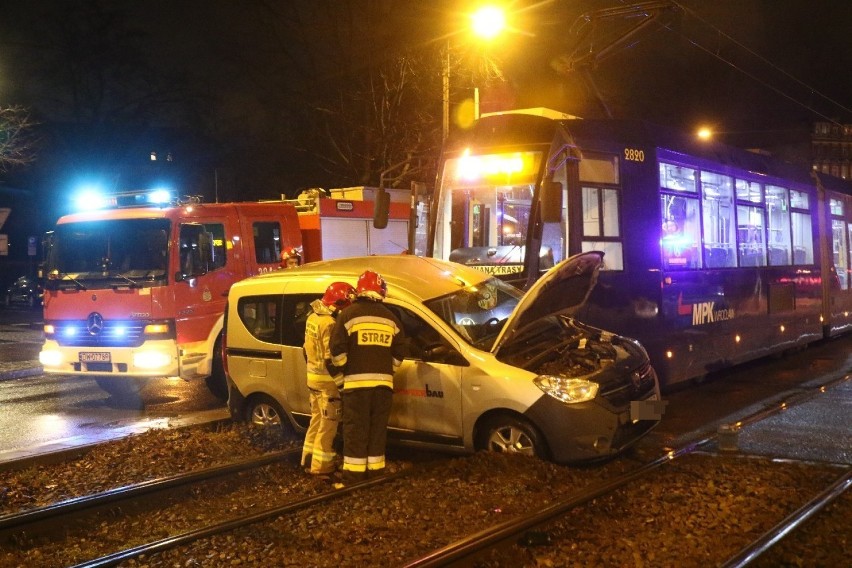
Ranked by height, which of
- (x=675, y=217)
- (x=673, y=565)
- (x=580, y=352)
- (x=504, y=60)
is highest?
(x=504, y=60)

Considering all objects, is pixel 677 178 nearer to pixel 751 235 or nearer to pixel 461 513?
pixel 751 235

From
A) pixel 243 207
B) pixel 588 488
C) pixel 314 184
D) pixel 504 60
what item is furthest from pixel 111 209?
pixel 314 184

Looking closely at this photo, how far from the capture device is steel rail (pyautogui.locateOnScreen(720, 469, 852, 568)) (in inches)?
194

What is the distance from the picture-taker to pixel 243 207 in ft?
40.9

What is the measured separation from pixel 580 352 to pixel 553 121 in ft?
11.0

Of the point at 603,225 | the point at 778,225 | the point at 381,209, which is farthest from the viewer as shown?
the point at 778,225

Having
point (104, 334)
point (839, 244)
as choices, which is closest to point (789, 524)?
point (104, 334)

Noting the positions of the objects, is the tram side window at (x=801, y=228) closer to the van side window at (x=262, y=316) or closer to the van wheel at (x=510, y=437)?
the van wheel at (x=510, y=437)

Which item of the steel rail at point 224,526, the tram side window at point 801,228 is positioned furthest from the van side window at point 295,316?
the tram side window at point 801,228

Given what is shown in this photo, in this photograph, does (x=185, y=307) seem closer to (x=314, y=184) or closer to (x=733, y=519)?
(x=733, y=519)

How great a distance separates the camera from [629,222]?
33.0ft

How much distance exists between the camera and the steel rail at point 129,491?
6238 millimetres

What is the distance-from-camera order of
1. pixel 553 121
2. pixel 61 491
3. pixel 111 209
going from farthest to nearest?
pixel 111 209
pixel 553 121
pixel 61 491

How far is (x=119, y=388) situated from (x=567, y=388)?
877 centimetres
